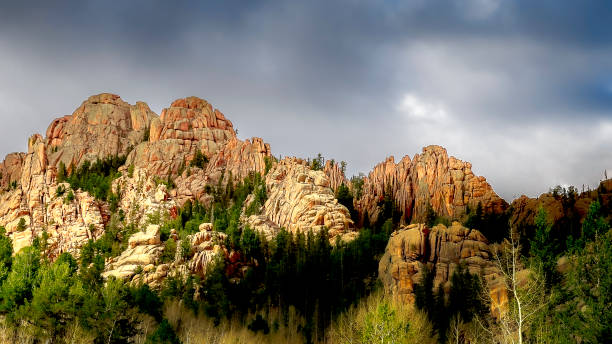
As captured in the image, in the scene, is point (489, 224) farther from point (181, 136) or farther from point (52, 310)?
point (181, 136)

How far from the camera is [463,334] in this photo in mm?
58281

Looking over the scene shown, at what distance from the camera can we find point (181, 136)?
139500 millimetres

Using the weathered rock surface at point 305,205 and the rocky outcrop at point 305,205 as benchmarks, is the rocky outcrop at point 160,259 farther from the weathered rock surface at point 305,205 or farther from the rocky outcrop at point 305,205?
the weathered rock surface at point 305,205

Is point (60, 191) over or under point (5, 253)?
over

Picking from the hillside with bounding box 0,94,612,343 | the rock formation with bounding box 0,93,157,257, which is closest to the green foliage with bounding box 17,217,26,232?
the rock formation with bounding box 0,93,157,257

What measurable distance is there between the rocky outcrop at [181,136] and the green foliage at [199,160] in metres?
1.29

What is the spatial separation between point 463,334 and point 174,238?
184 feet

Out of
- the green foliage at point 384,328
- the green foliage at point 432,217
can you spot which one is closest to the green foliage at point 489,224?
the green foliage at point 432,217

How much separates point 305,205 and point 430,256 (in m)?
31.6

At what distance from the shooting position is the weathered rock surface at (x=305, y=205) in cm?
9938

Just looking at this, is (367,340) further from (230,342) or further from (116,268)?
(116,268)

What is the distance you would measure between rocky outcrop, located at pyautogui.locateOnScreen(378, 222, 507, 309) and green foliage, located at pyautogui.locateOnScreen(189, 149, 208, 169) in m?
65.5

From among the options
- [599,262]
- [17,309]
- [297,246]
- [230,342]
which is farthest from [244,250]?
[599,262]

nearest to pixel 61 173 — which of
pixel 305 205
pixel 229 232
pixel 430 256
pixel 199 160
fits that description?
pixel 199 160
